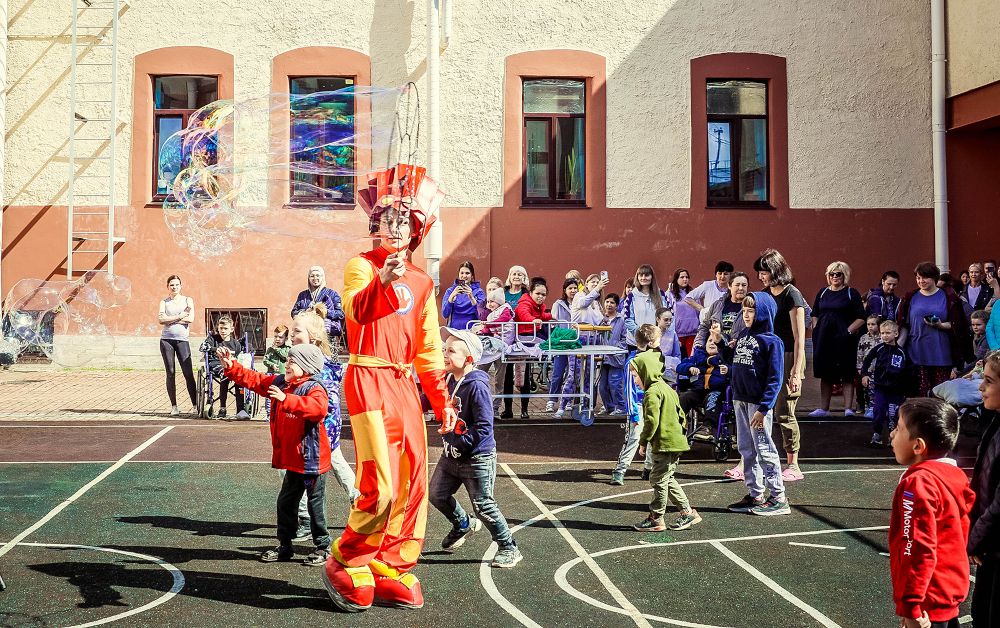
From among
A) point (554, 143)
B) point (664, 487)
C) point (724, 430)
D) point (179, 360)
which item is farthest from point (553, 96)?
point (664, 487)

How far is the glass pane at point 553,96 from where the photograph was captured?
1773 cm

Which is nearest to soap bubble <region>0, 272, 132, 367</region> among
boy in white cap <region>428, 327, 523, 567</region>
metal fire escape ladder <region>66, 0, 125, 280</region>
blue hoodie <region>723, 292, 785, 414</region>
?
metal fire escape ladder <region>66, 0, 125, 280</region>

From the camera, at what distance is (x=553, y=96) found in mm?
17750

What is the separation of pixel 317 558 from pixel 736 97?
1443cm

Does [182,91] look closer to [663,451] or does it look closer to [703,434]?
Answer: [703,434]

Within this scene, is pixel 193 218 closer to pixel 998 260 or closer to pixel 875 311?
pixel 875 311

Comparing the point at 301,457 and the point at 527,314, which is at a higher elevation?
the point at 527,314

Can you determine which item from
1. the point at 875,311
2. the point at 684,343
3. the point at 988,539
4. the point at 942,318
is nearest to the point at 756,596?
the point at 988,539

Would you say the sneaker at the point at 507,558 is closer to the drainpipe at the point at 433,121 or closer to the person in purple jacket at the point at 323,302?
the person in purple jacket at the point at 323,302

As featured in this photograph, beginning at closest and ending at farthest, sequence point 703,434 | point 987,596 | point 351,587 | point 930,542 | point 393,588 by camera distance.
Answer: point 930,542 < point 987,596 < point 351,587 < point 393,588 < point 703,434

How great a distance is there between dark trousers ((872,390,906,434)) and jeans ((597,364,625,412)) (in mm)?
3296

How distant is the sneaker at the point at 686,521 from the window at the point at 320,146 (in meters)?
3.64

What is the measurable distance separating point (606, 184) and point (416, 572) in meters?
12.6

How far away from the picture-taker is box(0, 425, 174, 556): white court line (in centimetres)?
641
